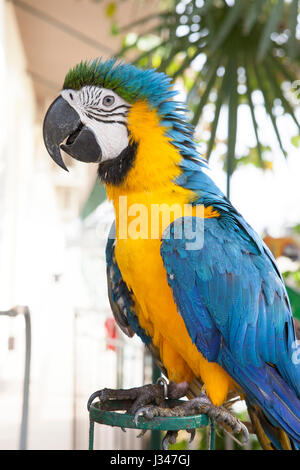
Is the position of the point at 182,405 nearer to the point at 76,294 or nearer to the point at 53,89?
the point at 76,294

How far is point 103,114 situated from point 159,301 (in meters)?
0.44

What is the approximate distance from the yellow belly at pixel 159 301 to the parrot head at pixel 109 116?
0.60 feet

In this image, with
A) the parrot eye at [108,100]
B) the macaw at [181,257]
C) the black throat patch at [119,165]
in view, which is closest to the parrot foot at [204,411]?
the macaw at [181,257]

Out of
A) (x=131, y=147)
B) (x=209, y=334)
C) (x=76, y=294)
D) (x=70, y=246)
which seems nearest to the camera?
(x=209, y=334)

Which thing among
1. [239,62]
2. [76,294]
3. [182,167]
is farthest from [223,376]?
[76,294]

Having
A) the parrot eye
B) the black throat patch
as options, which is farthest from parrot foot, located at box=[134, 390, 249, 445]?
the parrot eye

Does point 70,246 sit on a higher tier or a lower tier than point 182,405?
higher

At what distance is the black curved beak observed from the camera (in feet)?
3.56

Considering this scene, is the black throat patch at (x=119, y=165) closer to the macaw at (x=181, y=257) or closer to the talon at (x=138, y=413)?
the macaw at (x=181, y=257)

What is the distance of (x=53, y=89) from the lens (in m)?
4.25

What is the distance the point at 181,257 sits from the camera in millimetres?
989

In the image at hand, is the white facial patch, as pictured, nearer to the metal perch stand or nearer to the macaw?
the macaw

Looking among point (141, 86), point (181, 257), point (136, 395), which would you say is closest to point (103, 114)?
point (141, 86)
